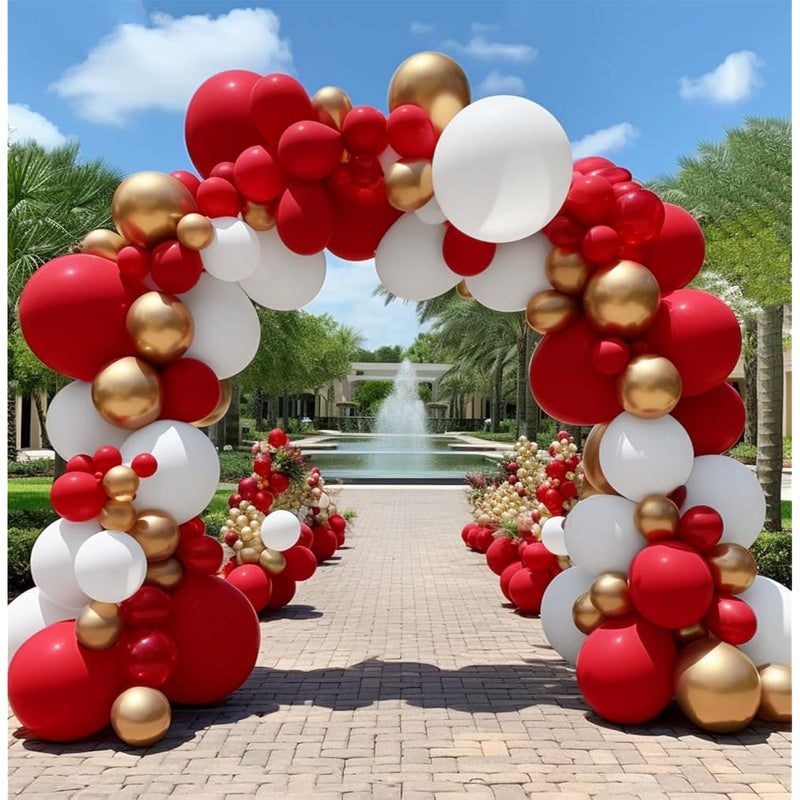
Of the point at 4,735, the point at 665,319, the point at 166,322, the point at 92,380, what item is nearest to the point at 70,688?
the point at 4,735

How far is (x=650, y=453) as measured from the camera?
4949 millimetres

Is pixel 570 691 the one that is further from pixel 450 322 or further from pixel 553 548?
pixel 450 322

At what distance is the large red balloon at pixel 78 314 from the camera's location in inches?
194

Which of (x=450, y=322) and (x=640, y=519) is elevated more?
(x=450, y=322)

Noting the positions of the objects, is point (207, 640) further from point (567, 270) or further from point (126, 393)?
point (567, 270)

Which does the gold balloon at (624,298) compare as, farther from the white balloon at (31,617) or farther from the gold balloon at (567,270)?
the white balloon at (31,617)

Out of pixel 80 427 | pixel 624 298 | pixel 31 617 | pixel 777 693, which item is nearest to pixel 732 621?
pixel 777 693

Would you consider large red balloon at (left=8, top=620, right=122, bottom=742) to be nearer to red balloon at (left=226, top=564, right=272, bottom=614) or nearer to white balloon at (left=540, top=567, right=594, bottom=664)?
white balloon at (left=540, top=567, right=594, bottom=664)

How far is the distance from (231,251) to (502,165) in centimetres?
169

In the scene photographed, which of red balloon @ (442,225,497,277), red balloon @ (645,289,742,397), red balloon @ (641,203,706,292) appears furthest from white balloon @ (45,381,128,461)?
red balloon @ (641,203,706,292)

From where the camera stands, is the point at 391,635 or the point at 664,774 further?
the point at 391,635

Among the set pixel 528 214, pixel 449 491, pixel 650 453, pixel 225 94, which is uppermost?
pixel 225 94

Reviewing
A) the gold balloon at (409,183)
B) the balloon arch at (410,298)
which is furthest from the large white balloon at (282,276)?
the gold balloon at (409,183)

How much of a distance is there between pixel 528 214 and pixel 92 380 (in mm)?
2768
